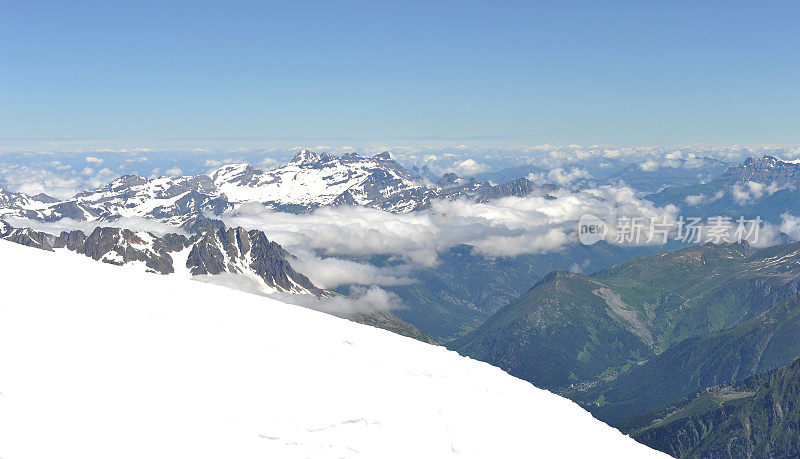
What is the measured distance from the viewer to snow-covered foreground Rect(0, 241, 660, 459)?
12.2m

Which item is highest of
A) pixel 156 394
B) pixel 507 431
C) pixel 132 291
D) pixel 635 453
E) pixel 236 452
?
pixel 132 291

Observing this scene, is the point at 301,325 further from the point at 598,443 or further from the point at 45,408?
the point at 598,443

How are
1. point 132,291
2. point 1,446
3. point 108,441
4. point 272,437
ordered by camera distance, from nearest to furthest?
point 1,446 → point 108,441 → point 272,437 → point 132,291

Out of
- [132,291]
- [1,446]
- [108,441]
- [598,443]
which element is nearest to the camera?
[1,446]

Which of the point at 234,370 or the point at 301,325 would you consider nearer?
the point at 234,370

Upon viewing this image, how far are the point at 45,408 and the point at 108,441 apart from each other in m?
1.94

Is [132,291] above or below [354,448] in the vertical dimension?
above

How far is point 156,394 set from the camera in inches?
527

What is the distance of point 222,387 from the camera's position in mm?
14117

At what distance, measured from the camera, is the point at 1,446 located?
1073 centimetres

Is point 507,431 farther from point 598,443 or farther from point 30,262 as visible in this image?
point 30,262

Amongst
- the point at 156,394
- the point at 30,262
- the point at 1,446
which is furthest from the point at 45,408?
the point at 30,262

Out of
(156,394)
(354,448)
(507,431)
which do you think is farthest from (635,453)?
(156,394)

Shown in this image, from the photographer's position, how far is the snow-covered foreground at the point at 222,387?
482 inches
